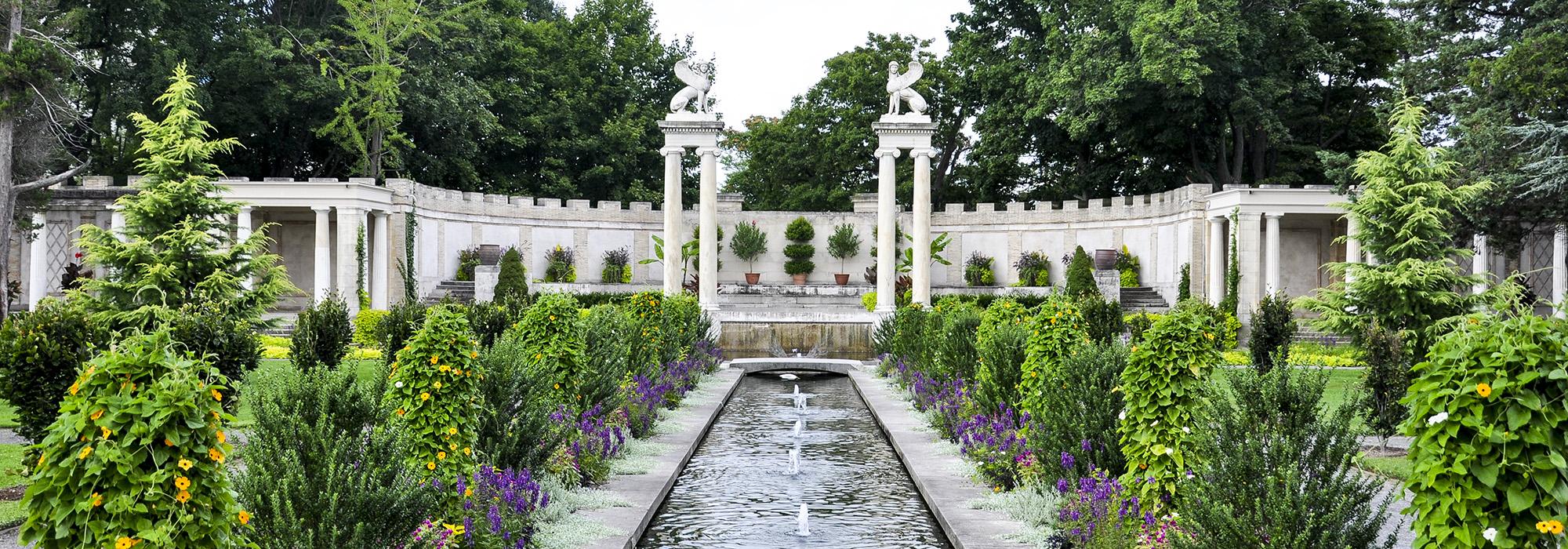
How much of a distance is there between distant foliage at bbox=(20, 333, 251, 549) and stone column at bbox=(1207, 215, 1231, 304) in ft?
108

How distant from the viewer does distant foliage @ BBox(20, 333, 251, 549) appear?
13.5ft

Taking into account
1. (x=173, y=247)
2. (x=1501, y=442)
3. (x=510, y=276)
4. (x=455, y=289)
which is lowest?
(x=1501, y=442)

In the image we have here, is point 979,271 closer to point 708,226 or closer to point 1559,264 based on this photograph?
point 708,226

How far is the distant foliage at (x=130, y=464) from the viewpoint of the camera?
4.12m

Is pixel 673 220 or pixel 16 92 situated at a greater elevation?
pixel 16 92

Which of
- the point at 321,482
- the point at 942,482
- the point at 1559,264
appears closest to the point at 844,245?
the point at 1559,264

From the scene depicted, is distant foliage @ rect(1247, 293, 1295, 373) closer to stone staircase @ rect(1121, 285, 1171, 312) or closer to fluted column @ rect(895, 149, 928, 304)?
fluted column @ rect(895, 149, 928, 304)

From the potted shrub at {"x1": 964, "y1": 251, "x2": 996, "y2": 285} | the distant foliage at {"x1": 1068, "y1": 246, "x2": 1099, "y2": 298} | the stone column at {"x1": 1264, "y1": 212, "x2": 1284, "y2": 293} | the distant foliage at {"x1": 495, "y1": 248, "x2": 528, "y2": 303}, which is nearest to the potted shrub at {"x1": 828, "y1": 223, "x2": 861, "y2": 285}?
the potted shrub at {"x1": 964, "y1": 251, "x2": 996, "y2": 285}

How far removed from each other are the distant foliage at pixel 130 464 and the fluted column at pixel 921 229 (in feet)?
78.1

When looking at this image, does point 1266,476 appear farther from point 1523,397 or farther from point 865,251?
point 865,251

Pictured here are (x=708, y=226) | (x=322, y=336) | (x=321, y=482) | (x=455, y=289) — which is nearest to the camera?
(x=321, y=482)

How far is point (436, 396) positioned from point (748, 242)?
33.9 m

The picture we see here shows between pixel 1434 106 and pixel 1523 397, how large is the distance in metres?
26.0

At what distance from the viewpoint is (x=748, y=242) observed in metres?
40.9
